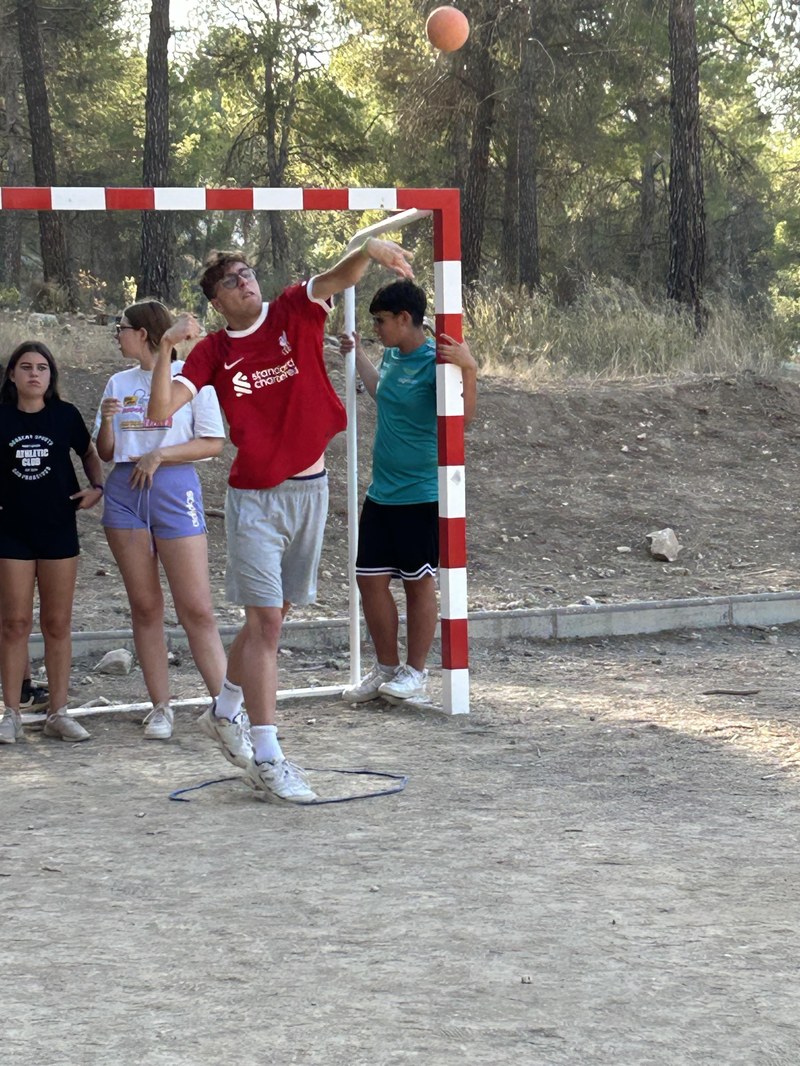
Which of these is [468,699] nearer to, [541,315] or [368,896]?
[368,896]

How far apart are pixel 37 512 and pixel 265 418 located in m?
1.58

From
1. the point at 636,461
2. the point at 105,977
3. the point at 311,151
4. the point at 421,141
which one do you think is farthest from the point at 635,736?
the point at 311,151

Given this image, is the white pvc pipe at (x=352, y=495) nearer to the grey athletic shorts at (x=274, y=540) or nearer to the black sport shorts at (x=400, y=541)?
the black sport shorts at (x=400, y=541)

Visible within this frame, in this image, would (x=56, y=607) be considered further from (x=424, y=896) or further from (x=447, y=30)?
(x=447, y=30)

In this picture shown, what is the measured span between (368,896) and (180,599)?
2.60 metres

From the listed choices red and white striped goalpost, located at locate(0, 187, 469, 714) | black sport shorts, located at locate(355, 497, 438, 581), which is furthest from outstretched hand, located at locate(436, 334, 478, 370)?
black sport shorts, located at locate(355, 497, 438, 581)

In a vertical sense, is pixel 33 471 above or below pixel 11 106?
below

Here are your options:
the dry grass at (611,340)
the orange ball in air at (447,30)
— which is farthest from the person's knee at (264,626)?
the dry grass at (611,340)

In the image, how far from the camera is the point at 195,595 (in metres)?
6.62

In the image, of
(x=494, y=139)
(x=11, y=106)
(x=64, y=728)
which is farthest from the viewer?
(x=11, y=106)

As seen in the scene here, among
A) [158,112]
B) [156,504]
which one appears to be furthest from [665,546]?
[158,112]

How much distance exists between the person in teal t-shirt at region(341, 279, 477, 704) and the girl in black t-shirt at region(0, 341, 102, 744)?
142 cm

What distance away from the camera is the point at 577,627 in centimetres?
902

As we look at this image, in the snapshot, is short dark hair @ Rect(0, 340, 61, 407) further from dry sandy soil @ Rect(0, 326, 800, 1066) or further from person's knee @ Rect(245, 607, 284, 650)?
person's knee @ Rect(245, 607, 284, 650)
